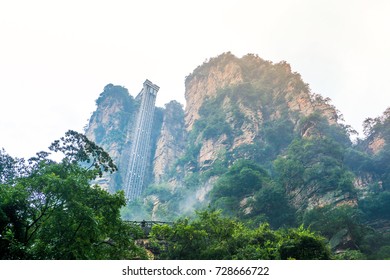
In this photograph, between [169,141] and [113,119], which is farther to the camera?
[113,119]

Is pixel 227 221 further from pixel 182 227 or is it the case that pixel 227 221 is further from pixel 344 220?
pixel 344 220

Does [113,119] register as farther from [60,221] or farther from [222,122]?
[60,221]

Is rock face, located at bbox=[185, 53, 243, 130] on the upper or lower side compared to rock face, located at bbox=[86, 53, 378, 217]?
upper

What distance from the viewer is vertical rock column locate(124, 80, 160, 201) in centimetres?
5505

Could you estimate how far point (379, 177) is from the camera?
34.8m

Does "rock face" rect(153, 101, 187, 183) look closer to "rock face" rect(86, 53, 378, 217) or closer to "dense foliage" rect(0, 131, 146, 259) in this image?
"rock face" rect(86, 53, 378, 217)

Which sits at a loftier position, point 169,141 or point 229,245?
point 169,141

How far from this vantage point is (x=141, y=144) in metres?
60.3

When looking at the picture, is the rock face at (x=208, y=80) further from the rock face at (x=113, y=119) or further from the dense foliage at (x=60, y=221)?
the dense foliage at (x=60, y=221)

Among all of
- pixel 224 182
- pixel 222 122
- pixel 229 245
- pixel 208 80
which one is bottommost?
pixel 229 245

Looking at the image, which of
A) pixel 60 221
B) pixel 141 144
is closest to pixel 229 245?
pixel 60 221

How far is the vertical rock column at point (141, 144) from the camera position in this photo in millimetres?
55053

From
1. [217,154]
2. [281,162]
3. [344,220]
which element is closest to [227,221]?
[344,220]

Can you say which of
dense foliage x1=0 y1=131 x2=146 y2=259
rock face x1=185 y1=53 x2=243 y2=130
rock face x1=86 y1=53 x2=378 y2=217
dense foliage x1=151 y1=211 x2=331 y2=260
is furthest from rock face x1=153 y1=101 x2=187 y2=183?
dense foliage x1=0 y1=131 x2=146 y2=259
